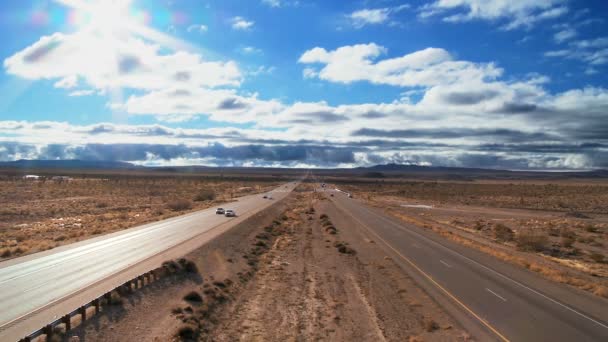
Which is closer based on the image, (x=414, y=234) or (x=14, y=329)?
(x=14, y=329)

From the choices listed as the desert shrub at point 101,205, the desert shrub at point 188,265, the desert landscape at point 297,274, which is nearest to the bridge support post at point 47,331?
the desert landscape at point 297,274

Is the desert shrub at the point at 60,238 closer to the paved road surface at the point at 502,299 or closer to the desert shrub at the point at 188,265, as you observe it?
the desert shrub at the point at 188,265

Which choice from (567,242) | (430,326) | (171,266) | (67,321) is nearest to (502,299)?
(430,326)

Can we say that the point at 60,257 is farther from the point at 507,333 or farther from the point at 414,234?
the point at 414,234

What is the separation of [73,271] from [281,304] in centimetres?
1139

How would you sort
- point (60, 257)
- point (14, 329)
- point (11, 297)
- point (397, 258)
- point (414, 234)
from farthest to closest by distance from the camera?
point (414, 234)
point (397, 258)
point (60, 257)
point (11, 297)
point (14, 329)

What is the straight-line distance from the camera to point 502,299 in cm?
2250

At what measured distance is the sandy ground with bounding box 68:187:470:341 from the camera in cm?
1736

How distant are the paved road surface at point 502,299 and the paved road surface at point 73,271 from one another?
49.8 ft

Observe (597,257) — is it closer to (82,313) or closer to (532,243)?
(532,243)

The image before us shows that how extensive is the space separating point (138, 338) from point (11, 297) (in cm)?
743

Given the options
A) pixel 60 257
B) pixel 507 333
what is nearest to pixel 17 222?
pixel 60 257

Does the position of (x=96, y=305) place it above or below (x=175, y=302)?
above

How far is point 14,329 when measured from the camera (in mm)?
15539
